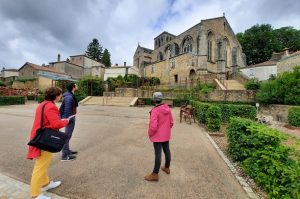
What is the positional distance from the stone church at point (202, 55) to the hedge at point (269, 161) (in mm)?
28070

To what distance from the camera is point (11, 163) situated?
15.4 ft

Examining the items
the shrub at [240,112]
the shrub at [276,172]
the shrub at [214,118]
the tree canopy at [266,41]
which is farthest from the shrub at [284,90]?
the tree canopy at [266,41]

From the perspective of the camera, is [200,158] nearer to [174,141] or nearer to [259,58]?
[174,141]

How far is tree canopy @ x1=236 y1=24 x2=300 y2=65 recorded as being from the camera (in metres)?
47.3

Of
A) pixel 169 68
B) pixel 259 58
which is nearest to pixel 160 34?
pixel 169 68

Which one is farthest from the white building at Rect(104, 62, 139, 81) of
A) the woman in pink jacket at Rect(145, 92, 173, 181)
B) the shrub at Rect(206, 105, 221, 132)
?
the woman in pink jacket at Rect(145, 92, 173, 181)

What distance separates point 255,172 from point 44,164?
393cm

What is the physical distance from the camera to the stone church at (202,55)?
35312mm

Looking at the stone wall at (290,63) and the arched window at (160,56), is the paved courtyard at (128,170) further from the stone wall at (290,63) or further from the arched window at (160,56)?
the arched window at (160,56)

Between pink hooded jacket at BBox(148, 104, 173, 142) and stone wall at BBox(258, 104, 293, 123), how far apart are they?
49.9 ft

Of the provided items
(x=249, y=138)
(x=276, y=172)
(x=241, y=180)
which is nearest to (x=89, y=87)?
(x=249, y=138)

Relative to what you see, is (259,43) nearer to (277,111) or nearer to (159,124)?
(277,111)

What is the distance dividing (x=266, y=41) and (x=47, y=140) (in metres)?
56.9

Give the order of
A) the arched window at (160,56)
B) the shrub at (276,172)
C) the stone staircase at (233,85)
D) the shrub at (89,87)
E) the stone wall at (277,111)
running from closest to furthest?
the shrub at (276,172) < the stone wall at (277,111) < the stone staircase at (233,85) < the shrub at (89,87) < the arched window at (160,56)
